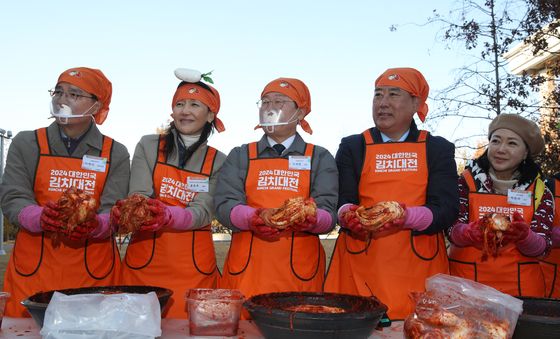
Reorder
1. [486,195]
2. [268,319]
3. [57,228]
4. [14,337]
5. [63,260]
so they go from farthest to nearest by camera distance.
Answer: [486,195], [63,260], [57,228], [14,337], [268,319]

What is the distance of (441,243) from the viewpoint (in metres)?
3.39

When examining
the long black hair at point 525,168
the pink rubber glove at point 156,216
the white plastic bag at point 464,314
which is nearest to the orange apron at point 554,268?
the long black hair at point 525,168

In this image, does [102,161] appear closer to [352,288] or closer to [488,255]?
[352,288]

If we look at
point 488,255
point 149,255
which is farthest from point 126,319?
point 488,255

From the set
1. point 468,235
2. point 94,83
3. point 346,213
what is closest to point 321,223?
point 346,213

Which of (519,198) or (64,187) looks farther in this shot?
(519,198)

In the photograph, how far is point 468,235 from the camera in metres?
3.28

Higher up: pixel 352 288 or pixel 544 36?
pixel 544 36

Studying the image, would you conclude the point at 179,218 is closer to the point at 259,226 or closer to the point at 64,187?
the point at 259,226

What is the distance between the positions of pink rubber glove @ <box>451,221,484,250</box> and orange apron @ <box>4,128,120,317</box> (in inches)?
87.0

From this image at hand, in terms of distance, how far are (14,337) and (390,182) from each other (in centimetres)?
217

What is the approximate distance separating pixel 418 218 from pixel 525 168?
1.20m

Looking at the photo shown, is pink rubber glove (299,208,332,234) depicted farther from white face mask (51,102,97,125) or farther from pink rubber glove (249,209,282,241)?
white face mask (51,102,97,125)

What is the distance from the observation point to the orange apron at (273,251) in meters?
3.29
